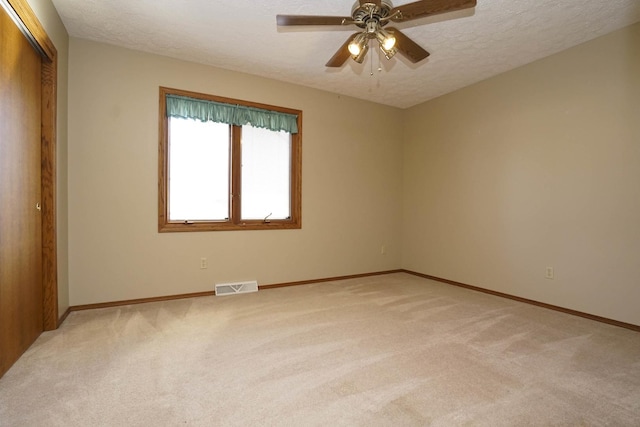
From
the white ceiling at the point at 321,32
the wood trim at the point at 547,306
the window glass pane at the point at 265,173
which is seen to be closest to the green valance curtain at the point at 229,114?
the window glass pane at the point at 265,173

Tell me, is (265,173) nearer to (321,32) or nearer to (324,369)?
(321,32)

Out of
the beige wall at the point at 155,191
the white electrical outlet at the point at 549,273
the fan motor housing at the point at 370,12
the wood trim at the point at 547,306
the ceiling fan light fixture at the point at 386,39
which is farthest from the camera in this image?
the white electrical outlet at the point at 549,273

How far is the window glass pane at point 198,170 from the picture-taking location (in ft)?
11.1

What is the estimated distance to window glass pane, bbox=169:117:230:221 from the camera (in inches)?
133

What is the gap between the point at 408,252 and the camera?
4.88 m

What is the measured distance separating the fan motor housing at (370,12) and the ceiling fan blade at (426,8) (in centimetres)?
6

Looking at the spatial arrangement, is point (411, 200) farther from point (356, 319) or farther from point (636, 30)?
point (636, 30)

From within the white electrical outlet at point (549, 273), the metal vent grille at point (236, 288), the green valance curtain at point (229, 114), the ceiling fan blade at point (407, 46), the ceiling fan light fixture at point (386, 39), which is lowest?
the metal vent grille at point (236, 288)

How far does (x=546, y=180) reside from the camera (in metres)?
3.21

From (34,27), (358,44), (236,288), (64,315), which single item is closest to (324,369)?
(236,288)

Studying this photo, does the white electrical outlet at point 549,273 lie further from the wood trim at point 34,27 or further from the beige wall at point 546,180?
the wood trim at point 34,27

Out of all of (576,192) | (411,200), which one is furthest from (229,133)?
(576,192)

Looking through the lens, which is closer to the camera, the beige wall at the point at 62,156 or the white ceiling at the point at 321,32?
the white ceiling at the point at 321,32

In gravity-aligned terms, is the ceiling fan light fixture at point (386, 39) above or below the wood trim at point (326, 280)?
above
